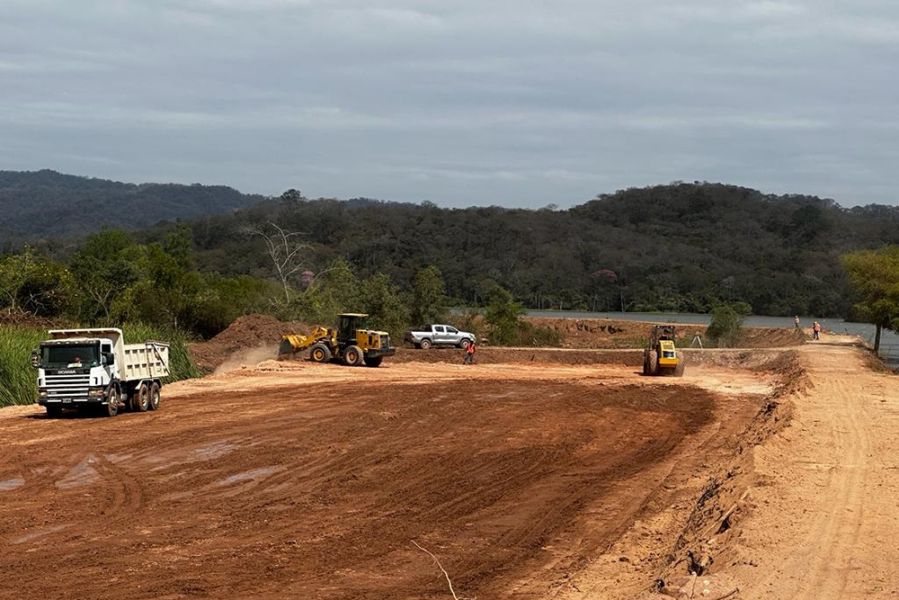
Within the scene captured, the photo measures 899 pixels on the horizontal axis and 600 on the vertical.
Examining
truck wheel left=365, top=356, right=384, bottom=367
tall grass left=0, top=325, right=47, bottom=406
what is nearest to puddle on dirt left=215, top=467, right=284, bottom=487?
tall grass left=0, top=325, right=47, bottom=406

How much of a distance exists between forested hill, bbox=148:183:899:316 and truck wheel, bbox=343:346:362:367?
56349 mm

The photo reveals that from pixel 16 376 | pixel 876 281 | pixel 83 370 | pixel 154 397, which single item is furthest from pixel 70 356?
pixel 876 281

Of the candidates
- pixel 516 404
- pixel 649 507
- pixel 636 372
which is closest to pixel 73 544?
pixel 649 507

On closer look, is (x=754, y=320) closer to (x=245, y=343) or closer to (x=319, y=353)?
(x=245, y=343)

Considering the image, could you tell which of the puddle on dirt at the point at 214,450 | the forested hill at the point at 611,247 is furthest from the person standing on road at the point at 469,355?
the forested hill at the point at 611,247

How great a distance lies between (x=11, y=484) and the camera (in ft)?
61.2

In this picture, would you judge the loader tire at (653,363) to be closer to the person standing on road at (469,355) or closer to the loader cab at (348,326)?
the person standing on road at (469,355)

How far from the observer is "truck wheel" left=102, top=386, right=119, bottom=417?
27.7m

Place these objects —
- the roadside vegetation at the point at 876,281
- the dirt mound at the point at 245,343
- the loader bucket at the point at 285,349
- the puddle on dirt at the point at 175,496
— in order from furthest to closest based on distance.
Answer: the roadside vegetation at the point at 876,281, the loader bucket at the point at 285,349, the dirt mound at the point at 245,343, the puddle on dirt at the point at 175,496

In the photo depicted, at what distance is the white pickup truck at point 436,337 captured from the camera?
61250 mm

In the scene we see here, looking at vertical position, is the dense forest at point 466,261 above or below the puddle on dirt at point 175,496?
above

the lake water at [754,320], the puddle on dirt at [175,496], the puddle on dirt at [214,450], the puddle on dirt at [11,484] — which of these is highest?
the lake water at [754,320]

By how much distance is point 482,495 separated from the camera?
17656 millimetres

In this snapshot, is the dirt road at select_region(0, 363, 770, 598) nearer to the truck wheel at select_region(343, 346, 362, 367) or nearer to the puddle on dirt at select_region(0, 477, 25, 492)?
the puddle on dirt at select_region(0, 477, 25, 492)
